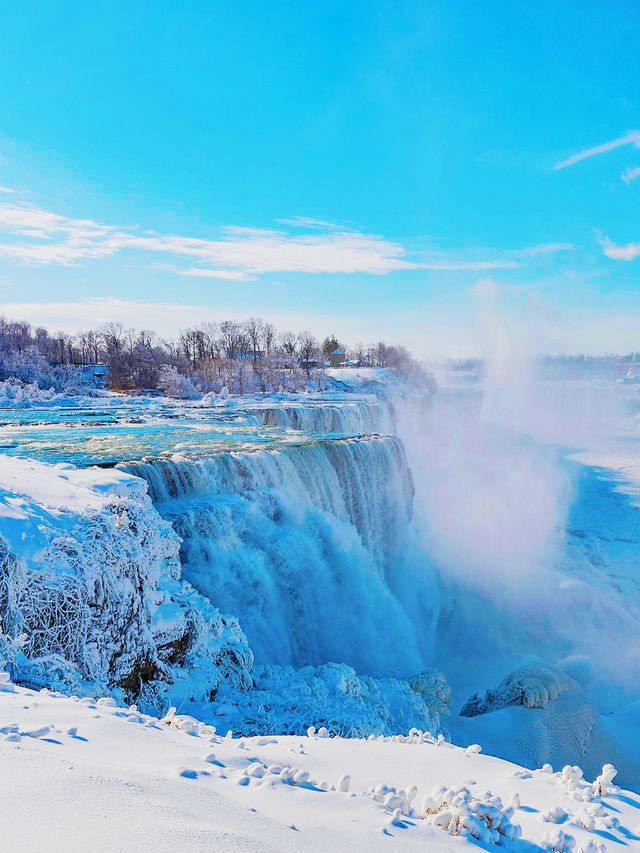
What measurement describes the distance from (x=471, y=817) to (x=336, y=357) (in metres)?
90.7

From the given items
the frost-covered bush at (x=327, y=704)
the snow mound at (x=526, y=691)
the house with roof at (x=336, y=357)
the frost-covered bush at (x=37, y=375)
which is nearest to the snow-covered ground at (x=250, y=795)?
the frost-covered bush at (x=327, y=704)

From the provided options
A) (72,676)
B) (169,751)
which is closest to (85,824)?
(169,751)

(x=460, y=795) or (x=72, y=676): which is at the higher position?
(x=460, y=795)

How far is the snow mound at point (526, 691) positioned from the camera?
9.11 metres

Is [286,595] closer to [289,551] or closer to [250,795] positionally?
[289,551]

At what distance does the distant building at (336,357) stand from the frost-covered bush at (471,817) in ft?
280

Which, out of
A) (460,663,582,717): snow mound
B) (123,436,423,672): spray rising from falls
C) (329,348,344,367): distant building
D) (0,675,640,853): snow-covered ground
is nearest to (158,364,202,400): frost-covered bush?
(123,436,423,672): spray rising from falls

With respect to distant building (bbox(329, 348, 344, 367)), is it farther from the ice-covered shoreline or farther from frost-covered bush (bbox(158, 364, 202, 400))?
the ice-covered shoreline

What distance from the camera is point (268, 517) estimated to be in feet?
36.8

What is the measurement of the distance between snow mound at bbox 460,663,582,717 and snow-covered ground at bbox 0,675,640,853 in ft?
18.2

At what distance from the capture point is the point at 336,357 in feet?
303

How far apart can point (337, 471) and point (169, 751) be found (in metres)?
11.0

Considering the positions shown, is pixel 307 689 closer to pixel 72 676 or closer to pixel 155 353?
pixel 72 676

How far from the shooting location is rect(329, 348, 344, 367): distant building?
292ft
